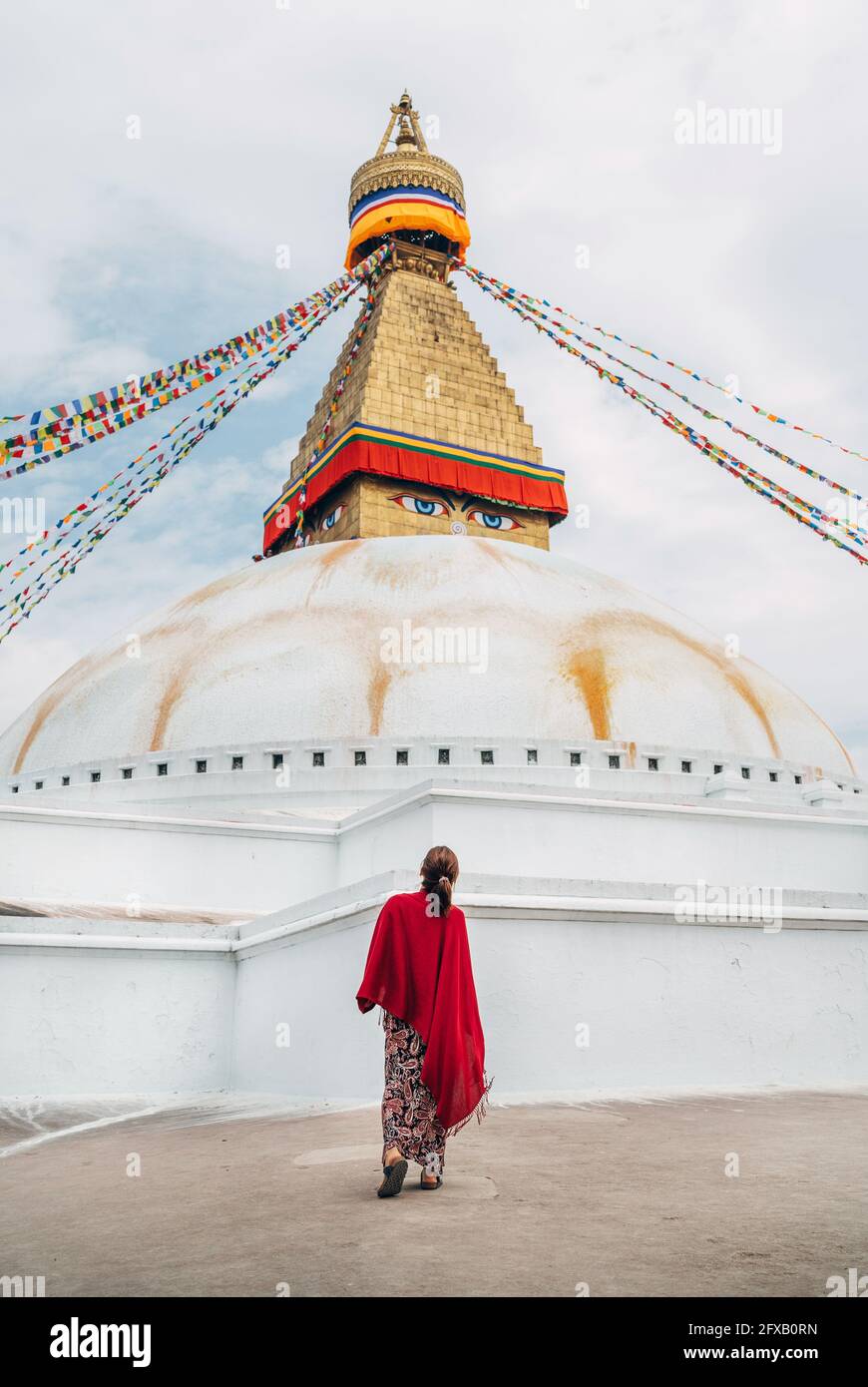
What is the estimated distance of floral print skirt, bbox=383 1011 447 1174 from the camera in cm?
322

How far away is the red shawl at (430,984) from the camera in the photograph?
333cm

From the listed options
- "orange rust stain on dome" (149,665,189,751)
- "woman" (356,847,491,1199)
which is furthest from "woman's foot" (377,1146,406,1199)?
"orange rust stain on dome" (149,665,189,751)

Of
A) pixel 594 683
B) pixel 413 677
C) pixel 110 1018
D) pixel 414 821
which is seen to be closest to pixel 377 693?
pixel 413 677

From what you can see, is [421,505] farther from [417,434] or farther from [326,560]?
[326,560]

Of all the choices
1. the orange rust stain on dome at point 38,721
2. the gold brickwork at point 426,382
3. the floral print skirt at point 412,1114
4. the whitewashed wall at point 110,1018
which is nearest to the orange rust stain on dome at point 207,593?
the orange rust stain on dome at point 38,721

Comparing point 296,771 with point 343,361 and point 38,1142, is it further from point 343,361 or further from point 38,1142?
point 343,361

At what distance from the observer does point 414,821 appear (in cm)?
823

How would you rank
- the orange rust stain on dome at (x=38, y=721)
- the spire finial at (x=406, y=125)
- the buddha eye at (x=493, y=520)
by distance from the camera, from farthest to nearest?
1. the spire finial at (x=406, y=125)
2. the buddha eye at (x=493, y=520)
3. the orange rust stain on dome at (x=38, y=721)

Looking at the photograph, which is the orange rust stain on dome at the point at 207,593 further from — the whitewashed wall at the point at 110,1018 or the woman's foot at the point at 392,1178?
the woman's foot at the point at 392,1178

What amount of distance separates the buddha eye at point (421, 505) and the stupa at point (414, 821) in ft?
0.12

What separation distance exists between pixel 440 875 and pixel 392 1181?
845mm

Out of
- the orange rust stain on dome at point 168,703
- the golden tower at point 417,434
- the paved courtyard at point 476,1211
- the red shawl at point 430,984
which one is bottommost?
the paved courtyard at point 476,1211
